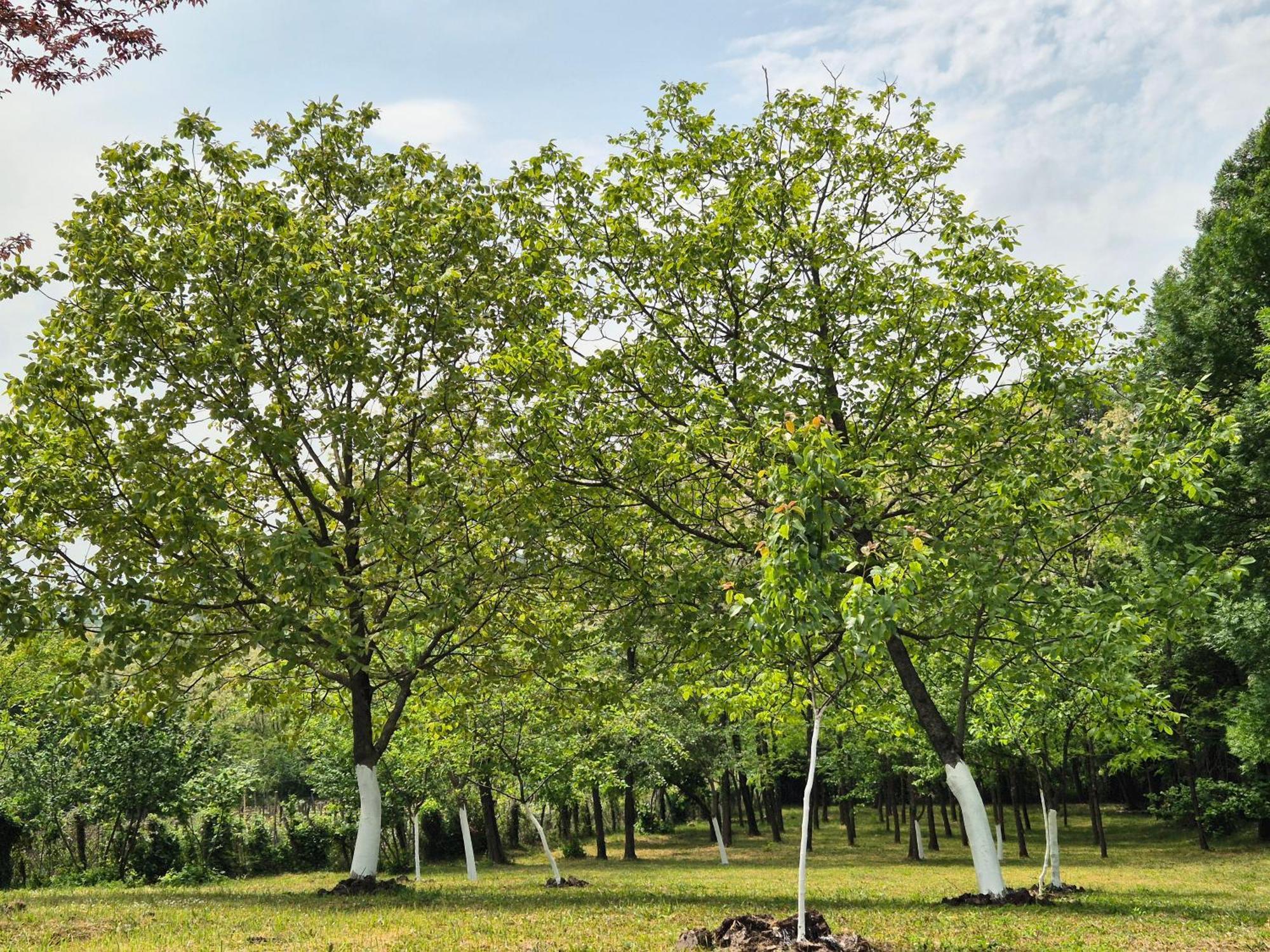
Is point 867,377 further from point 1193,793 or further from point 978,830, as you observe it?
point 1193,793

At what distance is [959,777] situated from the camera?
13.8m

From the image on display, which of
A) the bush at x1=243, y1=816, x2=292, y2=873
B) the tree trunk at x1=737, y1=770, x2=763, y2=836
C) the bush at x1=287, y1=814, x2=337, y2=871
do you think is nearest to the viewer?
the bush at x1=243, y1=816, x2=292, y2=873

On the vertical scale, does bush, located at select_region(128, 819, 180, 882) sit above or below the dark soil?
below

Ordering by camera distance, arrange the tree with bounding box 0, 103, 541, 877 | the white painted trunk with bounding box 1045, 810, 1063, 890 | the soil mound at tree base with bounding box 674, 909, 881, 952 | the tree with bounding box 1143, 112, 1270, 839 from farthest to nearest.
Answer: the tree with bounding box 1143, 112, 1270, 839
the white painted trunk with bounding box 1045, 810, 1063, 890
the tree with bounding box 0, 103, 541, 877
the soil mound at tree base with bounding box 674, 909, 881, 952

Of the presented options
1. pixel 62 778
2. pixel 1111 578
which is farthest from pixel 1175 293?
pixel 62 778

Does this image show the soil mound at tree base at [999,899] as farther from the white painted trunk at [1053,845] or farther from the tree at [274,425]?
the tree at [274,425]

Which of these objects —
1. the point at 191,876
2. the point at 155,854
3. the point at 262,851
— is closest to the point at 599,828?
the point at 262,851

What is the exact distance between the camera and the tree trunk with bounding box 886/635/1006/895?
1337 cm

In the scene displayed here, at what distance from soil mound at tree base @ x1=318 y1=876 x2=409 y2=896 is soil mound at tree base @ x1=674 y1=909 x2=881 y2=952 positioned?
8603 mm

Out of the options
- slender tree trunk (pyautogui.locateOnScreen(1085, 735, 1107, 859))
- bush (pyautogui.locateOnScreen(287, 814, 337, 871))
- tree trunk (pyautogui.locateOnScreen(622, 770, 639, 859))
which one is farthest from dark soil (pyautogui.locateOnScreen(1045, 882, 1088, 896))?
bush (pyautogui.locateOnScreen(287, 814, 337, 871))

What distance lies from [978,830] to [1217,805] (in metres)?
33.7

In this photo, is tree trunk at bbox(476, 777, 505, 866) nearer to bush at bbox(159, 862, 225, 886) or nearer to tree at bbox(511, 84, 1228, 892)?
bush at bbox(159, 862, 225, 886)

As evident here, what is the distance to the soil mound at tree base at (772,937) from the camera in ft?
26.3

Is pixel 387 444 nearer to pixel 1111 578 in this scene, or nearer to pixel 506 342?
pixel 506 342
